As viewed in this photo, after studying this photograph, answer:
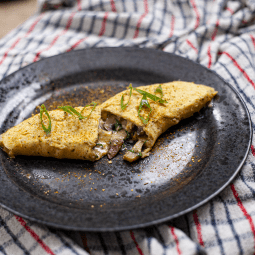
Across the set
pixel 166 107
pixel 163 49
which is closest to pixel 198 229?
pixel 166 107

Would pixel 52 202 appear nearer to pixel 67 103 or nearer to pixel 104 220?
pixel 104 220

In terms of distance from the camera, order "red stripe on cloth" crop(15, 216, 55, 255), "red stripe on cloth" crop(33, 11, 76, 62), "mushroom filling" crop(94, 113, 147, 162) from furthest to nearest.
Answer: "red stripe on cloth" crop(33, 11, 76, 62) < "mushroom filling" crop(94, 113, 147, 162) < "red stripe on cloth" crop(15, 216, 55, 255)

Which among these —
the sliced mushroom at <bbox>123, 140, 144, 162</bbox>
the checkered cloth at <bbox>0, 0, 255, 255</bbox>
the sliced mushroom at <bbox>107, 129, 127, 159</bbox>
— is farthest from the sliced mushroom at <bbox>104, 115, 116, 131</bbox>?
the checkered cloth at <bbox>0, 0, 255, 255</bbox>

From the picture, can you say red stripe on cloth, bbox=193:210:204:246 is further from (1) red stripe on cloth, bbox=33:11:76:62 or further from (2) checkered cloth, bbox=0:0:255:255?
(1) red stripe on cloth, bbox=33:11:76:62

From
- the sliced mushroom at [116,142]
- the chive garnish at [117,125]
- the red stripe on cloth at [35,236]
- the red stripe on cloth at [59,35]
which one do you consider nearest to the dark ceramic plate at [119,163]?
the sliced mushroom at [116,142]

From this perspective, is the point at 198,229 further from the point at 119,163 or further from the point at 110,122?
the point at 110,122

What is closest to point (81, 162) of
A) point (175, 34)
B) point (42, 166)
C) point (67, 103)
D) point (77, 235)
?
point (42, 166)
